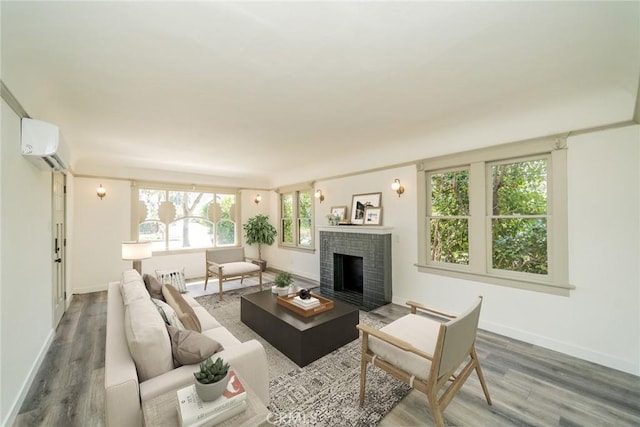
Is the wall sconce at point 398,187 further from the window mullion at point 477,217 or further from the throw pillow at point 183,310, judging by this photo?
the throw pillow at point 183,310

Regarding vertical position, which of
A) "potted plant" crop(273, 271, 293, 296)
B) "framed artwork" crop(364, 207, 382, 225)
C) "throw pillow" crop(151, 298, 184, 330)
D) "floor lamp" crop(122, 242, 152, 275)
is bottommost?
"potted plant" crop(273, 271, 293, 296)

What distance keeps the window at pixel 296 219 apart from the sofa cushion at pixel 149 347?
453cm

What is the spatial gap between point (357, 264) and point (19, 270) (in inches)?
167

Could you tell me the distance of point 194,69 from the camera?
6.78ft

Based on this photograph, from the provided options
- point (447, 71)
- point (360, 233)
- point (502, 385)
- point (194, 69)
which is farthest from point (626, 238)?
point (194, 69)

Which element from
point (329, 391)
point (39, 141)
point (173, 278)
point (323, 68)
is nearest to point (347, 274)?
point (329, 391)

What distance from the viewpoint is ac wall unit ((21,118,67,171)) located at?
2156 millimetres

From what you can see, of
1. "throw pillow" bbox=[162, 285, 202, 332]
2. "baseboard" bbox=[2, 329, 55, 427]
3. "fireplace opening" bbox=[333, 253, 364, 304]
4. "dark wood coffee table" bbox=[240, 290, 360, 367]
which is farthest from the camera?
"fireplace opening" bbox=[333, 253, 364, 304]

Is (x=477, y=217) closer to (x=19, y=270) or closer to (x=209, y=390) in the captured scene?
(x=209, y=390)

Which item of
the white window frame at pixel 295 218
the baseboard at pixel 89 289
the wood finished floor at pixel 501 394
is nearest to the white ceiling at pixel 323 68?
the wood finished floor at pixel 501 394

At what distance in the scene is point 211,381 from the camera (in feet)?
3.96

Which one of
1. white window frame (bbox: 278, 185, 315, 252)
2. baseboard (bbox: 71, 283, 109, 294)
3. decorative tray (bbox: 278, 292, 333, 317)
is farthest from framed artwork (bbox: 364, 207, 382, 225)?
baseboard (bbox: 71, 283, 109, 294)

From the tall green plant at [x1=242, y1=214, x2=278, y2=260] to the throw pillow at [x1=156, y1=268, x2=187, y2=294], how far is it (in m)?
2.32

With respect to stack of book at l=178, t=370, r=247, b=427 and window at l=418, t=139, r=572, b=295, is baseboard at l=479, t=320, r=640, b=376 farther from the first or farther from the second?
stack of book at l=178, t=370, r=247, b=427
